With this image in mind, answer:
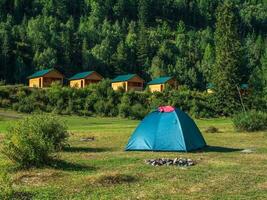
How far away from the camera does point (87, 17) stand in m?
170

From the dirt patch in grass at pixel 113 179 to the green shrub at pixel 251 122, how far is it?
20516 millimetres

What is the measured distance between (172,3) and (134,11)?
21139mm

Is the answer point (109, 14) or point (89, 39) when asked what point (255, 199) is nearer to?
point (89, 39)

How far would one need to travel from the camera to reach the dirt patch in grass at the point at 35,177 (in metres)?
12.2

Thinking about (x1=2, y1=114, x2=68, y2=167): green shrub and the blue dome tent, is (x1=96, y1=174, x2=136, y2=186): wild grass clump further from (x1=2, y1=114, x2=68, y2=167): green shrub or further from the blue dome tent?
the blue dome tent

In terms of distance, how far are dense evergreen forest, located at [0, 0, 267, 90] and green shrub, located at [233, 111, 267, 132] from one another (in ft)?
105

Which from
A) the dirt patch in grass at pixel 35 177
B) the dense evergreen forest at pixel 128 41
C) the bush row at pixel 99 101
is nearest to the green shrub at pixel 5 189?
the dirt patch in grass at pixel 35 177

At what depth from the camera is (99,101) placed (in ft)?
232

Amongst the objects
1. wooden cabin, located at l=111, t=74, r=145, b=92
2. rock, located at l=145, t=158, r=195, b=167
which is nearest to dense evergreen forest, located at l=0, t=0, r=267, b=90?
wooden cabin, located at l=111, t=74, r=145, b=92

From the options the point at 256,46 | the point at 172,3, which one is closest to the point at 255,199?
the point at 256,46

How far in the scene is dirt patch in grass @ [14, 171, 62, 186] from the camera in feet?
40.0

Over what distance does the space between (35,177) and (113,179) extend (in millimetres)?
2164

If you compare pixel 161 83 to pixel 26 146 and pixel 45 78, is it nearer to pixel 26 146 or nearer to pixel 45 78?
pixel 45 78

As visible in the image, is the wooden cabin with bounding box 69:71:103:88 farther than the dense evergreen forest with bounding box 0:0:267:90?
Yes
